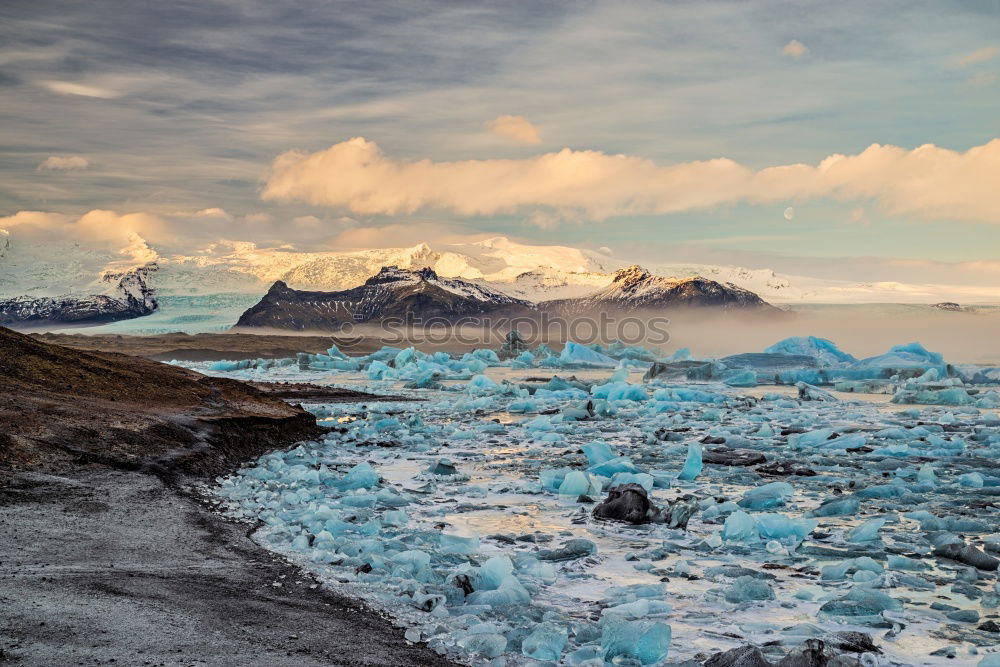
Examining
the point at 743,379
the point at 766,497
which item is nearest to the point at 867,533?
the point at 766,497

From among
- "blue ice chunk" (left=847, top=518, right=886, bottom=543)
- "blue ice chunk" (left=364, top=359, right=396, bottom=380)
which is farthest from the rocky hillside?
"blue ice chunk" (left=364, top=359, right=396, bottom=380)

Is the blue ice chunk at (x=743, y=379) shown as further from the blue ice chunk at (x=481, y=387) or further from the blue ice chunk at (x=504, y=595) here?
the blue ice chunk at (x=504, y=595)

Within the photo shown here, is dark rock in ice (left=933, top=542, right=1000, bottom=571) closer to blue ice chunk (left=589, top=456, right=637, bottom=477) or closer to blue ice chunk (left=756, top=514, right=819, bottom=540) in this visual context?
blue ice chunk (left=756, top=514, right=819, bottom=540)

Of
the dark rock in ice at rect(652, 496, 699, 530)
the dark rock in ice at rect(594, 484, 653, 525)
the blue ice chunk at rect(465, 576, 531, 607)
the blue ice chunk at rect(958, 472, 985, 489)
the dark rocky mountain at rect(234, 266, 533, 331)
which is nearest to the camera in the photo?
the blue ice chunk at rect(465, 576, 531, 607)

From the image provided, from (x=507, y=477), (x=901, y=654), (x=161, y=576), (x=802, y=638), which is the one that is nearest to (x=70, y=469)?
(x=161, y=576)

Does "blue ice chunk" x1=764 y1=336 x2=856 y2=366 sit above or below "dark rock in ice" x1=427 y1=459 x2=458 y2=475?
above

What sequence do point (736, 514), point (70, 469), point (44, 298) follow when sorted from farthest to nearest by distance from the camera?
1. point (44, 298)
2. point (70, 469)
3. point (736, 514)

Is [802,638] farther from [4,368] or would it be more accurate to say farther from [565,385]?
[565,385]

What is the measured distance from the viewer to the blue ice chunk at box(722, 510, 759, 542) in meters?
6.23

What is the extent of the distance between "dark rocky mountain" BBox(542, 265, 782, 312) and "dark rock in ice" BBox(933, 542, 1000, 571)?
249 ft

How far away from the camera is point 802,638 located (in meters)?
4.20

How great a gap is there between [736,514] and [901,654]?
226cm

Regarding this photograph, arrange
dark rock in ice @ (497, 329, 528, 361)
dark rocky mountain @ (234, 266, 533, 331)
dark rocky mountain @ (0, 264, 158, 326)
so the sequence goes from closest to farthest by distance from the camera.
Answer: dark rock in ice @ (497, 329, 528, 361), dark rocky mountain @ (234, 266, 533, 331), dark rocky mountain @ (0, 264, 158, 326)

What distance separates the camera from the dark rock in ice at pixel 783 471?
9039 millimetres
